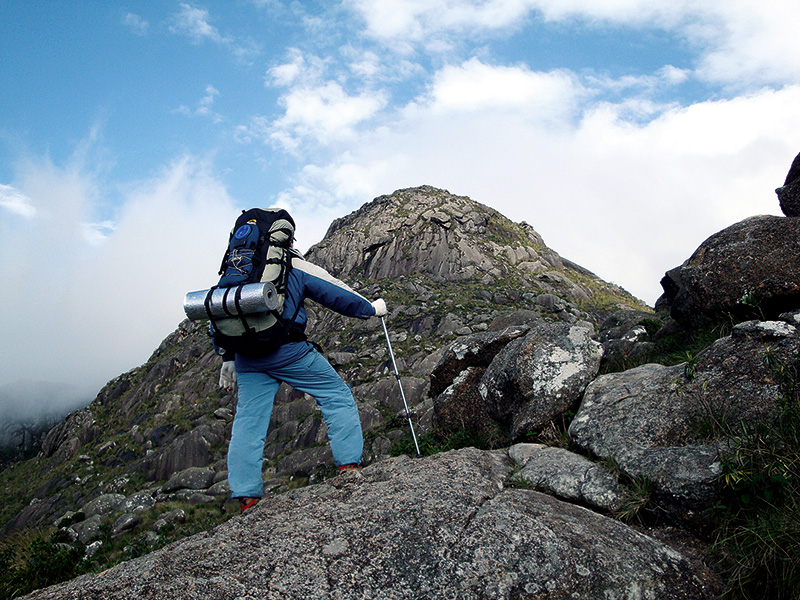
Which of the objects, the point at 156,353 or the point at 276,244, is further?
the point at 156,353

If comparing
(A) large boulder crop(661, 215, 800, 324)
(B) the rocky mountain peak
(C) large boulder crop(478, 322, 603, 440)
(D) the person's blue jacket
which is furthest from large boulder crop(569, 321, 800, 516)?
(B) the rocky mountain peak

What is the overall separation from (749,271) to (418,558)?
18.1ft

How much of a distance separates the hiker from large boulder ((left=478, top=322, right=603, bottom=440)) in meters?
2.14

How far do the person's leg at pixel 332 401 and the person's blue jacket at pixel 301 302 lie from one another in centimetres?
16

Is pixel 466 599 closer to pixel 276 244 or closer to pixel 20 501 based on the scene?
pixel 276 244

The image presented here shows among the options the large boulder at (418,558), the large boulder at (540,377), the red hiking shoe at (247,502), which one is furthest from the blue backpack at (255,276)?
the large boulder at (540,377)

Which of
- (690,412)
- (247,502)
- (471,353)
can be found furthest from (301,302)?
(690,412)

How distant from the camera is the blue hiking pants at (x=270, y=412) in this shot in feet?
15.9

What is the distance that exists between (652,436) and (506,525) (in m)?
1.97

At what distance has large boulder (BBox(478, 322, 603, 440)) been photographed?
5586 millimetres

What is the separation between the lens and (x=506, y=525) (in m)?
3.10

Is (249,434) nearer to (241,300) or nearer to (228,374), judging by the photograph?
(228,374)

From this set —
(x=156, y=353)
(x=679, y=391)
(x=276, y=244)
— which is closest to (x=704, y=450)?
(x=679, y=391)

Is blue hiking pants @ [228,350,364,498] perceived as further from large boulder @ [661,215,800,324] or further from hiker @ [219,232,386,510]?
large boulder @ [661,215,800,324]
